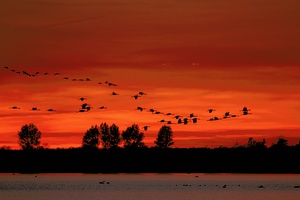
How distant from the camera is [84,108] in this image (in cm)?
7050
